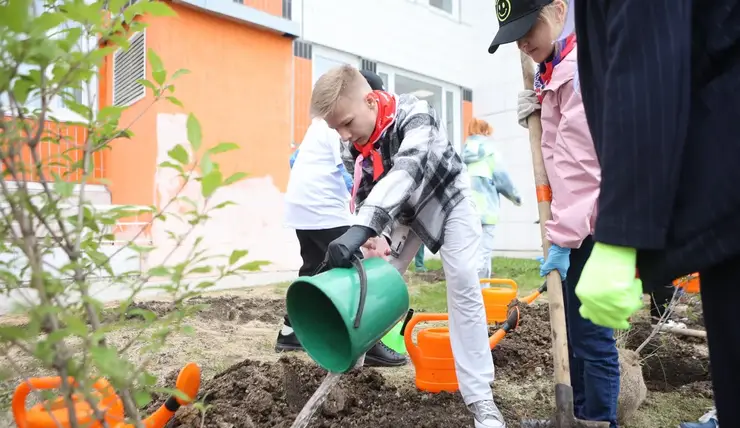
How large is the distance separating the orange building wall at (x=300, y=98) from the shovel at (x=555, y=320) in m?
5.22

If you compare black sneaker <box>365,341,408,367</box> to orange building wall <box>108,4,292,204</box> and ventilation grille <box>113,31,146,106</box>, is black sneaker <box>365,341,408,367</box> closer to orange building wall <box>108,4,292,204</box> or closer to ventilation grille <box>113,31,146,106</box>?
orange building wall <box>108,4,292,204</box>

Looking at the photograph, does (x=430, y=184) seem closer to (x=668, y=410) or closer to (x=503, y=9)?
(x=503, y=9)

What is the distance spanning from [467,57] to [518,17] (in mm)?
8915

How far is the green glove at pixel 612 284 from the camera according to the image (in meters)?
0.88

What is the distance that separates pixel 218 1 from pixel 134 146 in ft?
6.53

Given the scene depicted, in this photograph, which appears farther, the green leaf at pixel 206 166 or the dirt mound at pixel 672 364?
the dirt mound at pixel 672 364

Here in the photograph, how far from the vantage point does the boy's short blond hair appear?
2.09m

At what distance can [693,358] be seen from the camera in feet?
10.1

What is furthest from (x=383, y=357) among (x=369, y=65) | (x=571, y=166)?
(x=369, y=65)

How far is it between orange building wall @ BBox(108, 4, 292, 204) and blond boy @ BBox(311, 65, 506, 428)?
383 centimetres

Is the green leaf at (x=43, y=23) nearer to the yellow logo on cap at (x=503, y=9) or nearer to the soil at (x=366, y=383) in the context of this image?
the soil at (x=366, y=383)

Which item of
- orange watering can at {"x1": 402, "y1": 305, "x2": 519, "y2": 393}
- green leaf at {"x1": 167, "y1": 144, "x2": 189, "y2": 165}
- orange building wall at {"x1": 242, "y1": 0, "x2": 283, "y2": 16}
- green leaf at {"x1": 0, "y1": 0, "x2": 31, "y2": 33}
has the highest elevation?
orange building wall at {"x1": 242, "y1": 0, "x2": 283, "y2": 16}

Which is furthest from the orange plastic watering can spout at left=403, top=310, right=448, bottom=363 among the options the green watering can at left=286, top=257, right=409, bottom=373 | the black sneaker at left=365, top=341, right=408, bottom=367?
the black sneaker at left=365, top=341, right=408, bottom=367

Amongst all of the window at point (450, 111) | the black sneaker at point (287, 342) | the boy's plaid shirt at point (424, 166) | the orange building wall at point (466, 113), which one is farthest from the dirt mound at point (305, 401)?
the orange building wall at point (466, 113)
